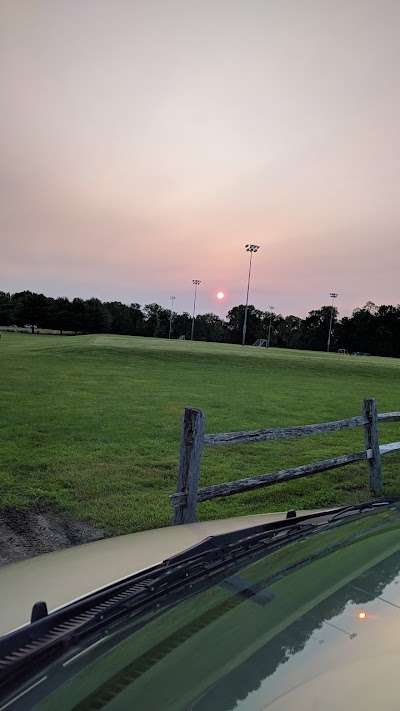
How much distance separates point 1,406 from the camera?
1094cm

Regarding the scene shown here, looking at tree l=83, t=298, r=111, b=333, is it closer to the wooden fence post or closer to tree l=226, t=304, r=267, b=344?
tree l=226, t=304, r=267, b=344

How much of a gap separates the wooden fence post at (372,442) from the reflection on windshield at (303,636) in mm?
4699

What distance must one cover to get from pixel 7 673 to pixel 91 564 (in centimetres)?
108

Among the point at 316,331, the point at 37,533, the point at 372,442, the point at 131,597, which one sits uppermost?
the point at 316,331

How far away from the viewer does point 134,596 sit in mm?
1547

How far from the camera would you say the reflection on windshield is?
1064 mm

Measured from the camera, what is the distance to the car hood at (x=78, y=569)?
6.08 feet

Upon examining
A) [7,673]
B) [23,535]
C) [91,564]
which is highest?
[7,673]

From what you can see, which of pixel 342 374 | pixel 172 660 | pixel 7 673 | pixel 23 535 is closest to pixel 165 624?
pixel 172 660

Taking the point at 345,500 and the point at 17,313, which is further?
the point at 17,313

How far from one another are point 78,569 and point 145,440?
650cm

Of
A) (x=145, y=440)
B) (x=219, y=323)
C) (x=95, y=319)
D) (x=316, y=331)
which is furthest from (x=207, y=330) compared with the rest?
(x=145, y=440)

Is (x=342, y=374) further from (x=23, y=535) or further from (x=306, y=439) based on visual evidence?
(x=23, y=535)

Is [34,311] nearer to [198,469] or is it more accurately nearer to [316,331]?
[316,331]
